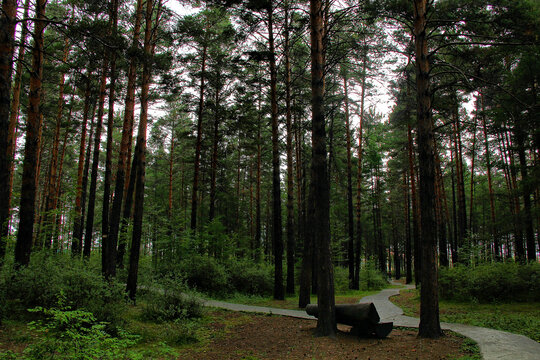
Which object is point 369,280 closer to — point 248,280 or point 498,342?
point 248,280

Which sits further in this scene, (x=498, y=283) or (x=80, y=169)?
(x=80, y=169)

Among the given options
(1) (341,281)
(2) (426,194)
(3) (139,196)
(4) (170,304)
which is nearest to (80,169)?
(3) (139,196)

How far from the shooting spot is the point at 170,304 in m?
8.41

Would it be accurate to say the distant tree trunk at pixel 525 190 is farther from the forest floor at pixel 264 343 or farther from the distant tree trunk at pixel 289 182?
the distant tree trunk at pixel 289 182

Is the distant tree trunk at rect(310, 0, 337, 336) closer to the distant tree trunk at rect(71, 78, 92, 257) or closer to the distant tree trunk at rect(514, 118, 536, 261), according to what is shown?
the distant tree trunk at rect(514, 118, 536, 261)

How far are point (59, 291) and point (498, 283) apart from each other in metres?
15.4

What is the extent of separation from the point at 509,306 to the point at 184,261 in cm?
1375

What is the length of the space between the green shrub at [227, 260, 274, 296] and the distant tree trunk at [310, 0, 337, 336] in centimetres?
866

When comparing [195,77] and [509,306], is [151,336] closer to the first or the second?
[509,306]

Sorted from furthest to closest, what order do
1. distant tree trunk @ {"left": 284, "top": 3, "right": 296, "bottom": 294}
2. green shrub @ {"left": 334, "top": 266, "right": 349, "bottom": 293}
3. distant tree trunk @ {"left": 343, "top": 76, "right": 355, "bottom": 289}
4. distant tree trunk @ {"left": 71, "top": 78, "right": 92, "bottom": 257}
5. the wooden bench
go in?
green shrub @ {"left": 334, "top": 266, "right": 349, "bottom": 293} < distant tree trunk @ {"left": 343, "top": 76, "right": 355, "bottom": 289} < distant tree trunk @ {"left": 71, "top": 78, "right": 92, "bottom": 257} < distant tree trunk @ {"left": 284, "top": 3, "right": 296, "bottom": 294} < the wooden bench

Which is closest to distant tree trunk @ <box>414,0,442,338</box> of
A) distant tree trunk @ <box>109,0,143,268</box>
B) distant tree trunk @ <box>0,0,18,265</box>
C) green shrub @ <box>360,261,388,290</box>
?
distant tree trunk @ <box>109,0,143,268</box>

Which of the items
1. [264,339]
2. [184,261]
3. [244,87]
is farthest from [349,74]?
[264,339]

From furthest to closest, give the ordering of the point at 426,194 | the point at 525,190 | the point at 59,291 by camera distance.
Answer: the point at 525,190, the point at 426,194, the point at 59,291

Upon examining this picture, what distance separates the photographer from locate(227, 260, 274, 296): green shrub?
1538 cm
